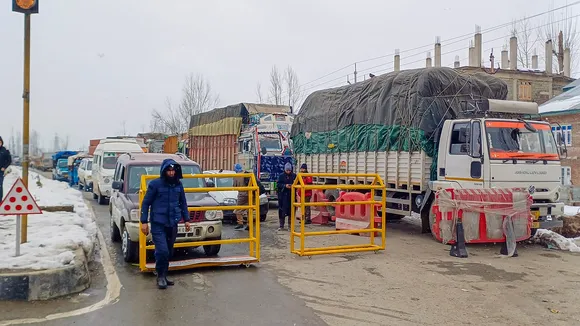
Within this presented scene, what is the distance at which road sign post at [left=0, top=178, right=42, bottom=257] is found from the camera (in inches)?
267

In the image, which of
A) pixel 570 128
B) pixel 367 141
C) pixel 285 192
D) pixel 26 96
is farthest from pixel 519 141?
pixel 570 128

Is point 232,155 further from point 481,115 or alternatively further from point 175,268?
point 175,268

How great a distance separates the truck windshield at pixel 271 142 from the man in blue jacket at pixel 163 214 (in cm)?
1102

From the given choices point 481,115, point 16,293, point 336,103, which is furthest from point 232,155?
point 16,293

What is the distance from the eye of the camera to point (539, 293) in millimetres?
6840

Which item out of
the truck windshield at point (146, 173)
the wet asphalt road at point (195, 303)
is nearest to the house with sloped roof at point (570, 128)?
the truck windshield at point (146, 173)

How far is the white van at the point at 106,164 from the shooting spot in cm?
1838

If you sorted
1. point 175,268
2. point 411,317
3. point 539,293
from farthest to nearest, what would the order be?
1. point 175,268
2. point 539,293
3. point 411,317

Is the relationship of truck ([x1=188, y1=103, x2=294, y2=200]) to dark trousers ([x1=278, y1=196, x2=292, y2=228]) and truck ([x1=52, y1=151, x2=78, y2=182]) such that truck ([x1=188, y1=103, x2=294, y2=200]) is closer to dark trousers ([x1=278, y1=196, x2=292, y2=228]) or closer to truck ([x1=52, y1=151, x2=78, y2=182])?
dark trousers ([x1=278, y1=196, x2=292, y2=228])

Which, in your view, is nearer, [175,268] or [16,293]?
[16,293]

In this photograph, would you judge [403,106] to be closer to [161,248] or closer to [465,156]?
[465,156]

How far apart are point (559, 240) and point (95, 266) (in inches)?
365

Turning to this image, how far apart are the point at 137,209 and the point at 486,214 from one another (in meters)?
6.66

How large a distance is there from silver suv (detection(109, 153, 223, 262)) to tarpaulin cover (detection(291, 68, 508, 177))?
17.0 ft
